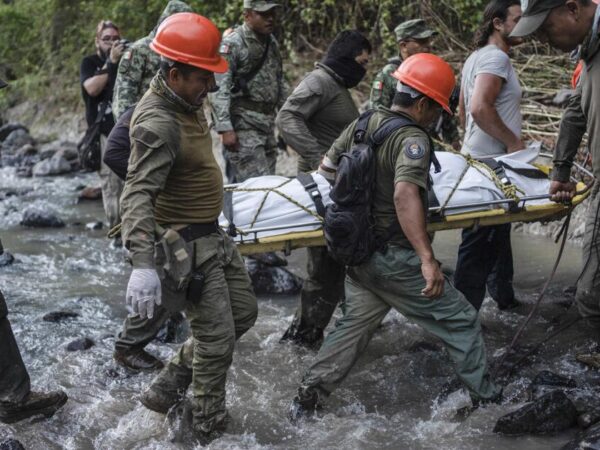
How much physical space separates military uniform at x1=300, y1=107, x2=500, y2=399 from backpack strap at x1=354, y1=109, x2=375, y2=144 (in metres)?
0.03

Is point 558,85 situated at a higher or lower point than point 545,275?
higher

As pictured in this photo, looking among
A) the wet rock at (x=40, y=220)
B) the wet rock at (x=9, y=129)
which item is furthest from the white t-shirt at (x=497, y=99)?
the wet rock at (x=9, y=129)

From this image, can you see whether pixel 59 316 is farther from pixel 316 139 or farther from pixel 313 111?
pixel 313 111

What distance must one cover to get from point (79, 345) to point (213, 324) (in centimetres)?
221

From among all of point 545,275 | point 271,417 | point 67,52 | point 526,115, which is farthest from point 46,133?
point 271,417

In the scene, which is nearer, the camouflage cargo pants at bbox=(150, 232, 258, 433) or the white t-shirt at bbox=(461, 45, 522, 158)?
the camouflage cargo pants at bbox=(150, 232, 258, 433)

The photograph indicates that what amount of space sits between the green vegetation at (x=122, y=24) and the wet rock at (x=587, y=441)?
26.3 ft

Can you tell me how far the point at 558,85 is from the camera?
996 cm

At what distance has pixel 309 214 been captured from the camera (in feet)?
17.4

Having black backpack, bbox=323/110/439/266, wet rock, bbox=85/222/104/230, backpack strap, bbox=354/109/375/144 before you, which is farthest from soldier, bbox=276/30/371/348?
wet rock, bbox=85/222/104/230

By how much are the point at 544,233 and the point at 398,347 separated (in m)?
3.36

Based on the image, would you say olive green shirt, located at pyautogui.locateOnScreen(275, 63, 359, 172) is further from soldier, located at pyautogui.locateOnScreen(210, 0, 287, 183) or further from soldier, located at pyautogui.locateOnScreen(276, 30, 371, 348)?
soldier, located at pyautogui.locateOnScreen(210, 0, 287, 183)

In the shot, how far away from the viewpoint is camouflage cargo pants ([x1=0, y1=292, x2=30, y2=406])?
4594mm

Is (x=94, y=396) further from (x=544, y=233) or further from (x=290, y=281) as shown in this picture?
(x=544, y=233)
